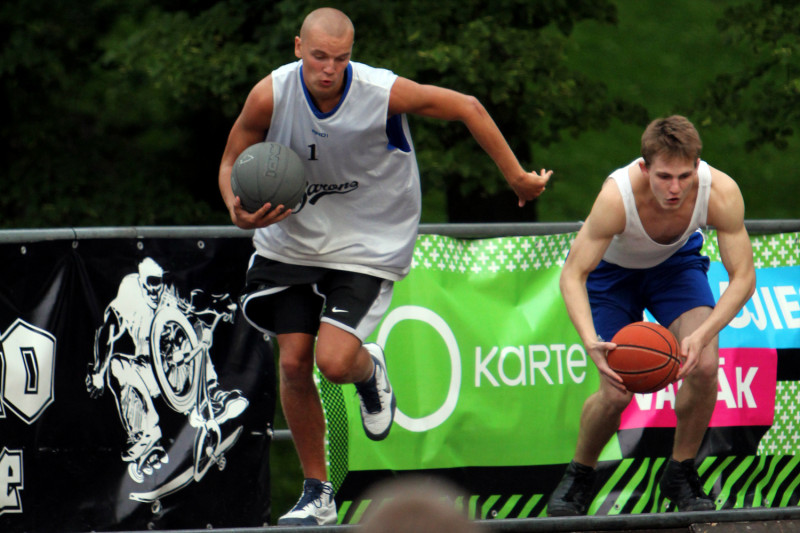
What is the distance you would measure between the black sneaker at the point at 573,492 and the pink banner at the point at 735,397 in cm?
62

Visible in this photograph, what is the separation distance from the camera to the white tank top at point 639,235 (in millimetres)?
6164

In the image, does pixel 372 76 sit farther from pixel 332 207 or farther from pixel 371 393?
pixel 371 393

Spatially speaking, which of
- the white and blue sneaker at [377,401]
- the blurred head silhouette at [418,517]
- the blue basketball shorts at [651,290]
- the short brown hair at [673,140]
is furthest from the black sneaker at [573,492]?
the blurred head silhouette at [418,517]

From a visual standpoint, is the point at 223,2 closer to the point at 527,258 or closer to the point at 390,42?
the point at 390,42

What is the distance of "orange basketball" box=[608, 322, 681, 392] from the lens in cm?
581

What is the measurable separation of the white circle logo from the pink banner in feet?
3.49

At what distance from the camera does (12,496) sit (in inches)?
249

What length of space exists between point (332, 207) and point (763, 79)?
7014 millimetres

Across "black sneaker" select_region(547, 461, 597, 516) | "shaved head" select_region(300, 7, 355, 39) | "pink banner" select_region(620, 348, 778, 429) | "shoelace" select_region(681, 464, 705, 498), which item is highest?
"shaved head" select_region(300, 7, 355, 39)

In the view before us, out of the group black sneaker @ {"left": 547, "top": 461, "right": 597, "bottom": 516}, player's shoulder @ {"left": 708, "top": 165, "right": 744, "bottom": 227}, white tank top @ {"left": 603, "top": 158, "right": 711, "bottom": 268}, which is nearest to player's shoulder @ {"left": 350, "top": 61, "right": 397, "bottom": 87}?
white tank top @ {"left": 603, "top": 158, "right": 711, "bottom": 268}

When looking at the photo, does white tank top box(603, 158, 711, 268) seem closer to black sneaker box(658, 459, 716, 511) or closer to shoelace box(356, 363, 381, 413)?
black sneaker box(658, 459, 716, 511)

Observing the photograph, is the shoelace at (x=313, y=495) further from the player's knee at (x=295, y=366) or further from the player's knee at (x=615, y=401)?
the player's knee at (x=615, y=401)

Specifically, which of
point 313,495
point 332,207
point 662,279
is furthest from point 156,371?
point 662,279

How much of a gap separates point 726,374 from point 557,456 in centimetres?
117
